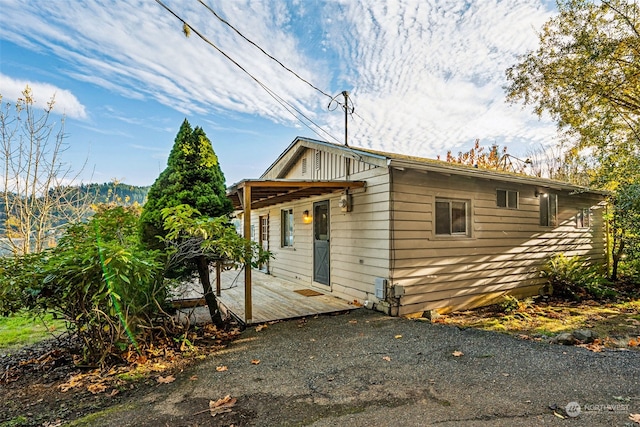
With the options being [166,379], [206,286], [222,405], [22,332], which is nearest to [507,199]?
[206,286]

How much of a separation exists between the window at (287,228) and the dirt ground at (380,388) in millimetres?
5038

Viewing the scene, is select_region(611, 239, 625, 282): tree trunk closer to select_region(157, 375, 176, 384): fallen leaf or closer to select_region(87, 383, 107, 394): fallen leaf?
select_region(157, 375, 176, 384): fallen leaf

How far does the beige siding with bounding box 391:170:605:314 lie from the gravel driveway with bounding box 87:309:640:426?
151cm

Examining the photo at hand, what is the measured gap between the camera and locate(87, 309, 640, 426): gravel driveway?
96.9 inches

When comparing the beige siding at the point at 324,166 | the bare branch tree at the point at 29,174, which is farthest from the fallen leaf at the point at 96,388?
the beige siding at the point at 324,166

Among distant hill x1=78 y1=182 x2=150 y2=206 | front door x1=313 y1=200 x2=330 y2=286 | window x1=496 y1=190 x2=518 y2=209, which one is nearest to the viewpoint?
window x1=496 y1=190 x2=518 y2=209

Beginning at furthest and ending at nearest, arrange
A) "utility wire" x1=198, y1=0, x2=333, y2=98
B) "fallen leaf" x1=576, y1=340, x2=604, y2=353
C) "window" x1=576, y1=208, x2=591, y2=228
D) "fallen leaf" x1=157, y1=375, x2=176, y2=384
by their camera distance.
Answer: "window" x1=576, y1=208, x2=591, y2=228 < "utility wire" x1=198, y1=0, x2=333, y2=98 < "fallen leaf" x1=576, y1=340, x2=604, y2=353 < "fallen leaf" x1=157, y1=375, x2=176, y2=384

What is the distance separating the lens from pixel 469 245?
21.3 ft

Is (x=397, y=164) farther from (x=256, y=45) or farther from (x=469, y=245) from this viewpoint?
(x=256, y=45)

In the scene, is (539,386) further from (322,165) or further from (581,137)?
(581,137)

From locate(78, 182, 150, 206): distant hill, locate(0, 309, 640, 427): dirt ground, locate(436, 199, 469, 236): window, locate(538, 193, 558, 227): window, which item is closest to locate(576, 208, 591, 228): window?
locate(538, 193, 558, 227): window

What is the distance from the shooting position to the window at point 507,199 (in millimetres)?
7035

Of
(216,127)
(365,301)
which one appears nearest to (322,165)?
(365,301)

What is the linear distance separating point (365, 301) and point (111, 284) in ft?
13.8
